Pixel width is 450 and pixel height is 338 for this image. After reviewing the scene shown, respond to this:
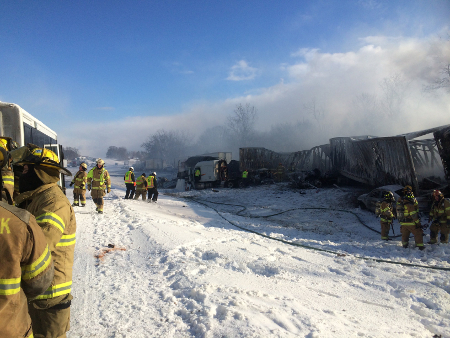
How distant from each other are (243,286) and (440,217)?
239 inches

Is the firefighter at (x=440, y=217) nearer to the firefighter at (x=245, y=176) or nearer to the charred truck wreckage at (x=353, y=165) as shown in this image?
the charred truck wreckage at (x=353, y=165)

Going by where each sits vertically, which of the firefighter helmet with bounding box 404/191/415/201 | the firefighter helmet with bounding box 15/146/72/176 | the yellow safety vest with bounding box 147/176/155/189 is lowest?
the firefighter helmet with bounding box 404/191/415/201

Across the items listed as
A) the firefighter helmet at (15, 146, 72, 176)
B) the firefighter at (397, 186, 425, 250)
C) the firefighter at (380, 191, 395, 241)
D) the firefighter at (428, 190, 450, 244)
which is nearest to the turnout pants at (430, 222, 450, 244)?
the firefighter at (428, 190, 450, 244)

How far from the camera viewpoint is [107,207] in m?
9.52

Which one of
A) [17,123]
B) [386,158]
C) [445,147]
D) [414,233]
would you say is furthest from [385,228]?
[17,123]

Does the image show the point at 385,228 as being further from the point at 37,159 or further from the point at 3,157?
the point at 3,157

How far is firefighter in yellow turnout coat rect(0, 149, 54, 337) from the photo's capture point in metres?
1.22

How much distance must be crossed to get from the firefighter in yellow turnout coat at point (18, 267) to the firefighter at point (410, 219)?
296 inches

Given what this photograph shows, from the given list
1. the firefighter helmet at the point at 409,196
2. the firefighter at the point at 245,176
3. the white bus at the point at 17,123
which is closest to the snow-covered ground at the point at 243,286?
the firefighter helmet at the point at 409,196

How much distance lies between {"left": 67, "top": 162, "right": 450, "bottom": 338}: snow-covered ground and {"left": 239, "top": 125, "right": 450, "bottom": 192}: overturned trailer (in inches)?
216

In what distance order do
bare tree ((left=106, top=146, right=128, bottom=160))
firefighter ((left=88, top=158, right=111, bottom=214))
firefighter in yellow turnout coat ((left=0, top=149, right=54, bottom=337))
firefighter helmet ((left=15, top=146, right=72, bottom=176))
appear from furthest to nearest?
bare tree ((left=106, top=146, right=128, bottom=160)) → firefighter ((left=88, top=158, right=111, bottom=214)) → firefighter helmet ((left=15, top=146, right=72, bottom=176)) → firefighter in yellow turnout coat ((left=0, top=149, right=54, bottom=337))

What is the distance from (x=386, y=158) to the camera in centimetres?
1266

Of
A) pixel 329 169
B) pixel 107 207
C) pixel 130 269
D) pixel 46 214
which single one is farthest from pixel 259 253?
pixel 329 169

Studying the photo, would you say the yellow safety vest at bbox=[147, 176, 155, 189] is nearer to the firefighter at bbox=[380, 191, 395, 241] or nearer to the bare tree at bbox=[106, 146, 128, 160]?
the firefighter at bbox=[380, 191, 395, 241]
